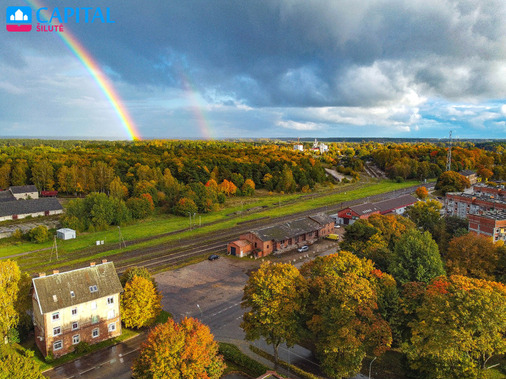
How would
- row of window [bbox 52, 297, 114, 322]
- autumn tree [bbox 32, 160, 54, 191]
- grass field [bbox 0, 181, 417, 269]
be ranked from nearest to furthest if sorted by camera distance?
1. row of window [bbox 52, 297, 114, 322]
2. grass field [bbox 0, 181, 417, 269]
3. autumn tree [bbox 32, 160, 54, 191]

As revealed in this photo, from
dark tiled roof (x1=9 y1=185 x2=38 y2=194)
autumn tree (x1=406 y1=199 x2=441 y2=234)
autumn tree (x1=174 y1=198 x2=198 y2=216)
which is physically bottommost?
autumn tree (x1=174 y1=198 x2=198 y2=216)

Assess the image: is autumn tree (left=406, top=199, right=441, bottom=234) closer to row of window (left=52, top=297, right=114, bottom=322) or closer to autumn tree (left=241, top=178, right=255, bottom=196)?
row of window (left=52, top=297, right=114, bottom=322)

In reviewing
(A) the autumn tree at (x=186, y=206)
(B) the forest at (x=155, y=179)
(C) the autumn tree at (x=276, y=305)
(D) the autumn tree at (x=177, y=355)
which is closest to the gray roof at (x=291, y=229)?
(C) the autumn tree at (x=276, y=305)

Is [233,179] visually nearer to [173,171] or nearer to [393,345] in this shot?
[173,171]

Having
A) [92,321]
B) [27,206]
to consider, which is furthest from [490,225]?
[27,206]

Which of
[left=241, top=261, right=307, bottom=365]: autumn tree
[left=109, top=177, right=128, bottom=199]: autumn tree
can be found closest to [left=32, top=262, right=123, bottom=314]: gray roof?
[left=241, top=261, right=307, bottom=365]: autumn tree
